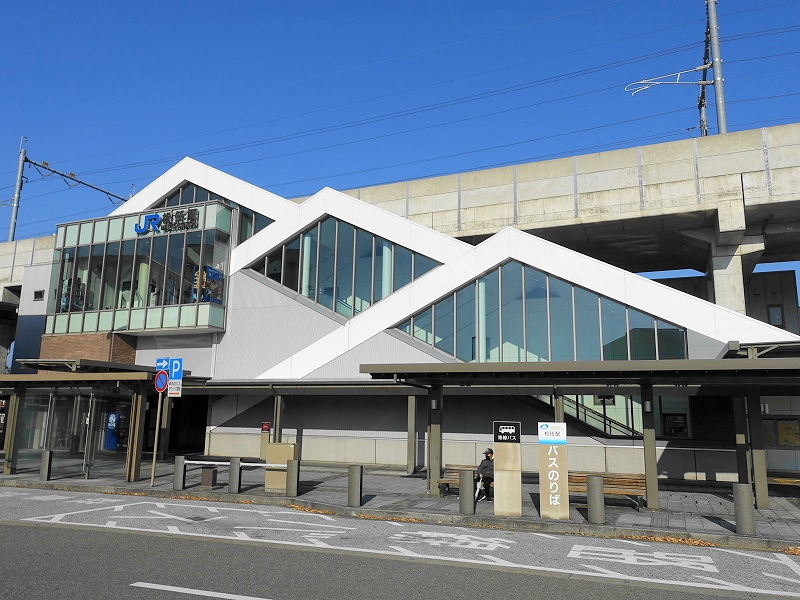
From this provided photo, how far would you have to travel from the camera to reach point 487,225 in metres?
30.0

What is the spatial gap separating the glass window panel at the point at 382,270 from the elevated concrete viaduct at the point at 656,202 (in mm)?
5733

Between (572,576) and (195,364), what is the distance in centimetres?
2449

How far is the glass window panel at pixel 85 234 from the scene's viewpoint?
32469 mm

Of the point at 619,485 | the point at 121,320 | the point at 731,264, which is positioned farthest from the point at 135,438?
the point at 731,264

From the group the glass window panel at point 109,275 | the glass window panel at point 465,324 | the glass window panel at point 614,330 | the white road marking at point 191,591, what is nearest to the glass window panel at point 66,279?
the glass window panel at point 109,275

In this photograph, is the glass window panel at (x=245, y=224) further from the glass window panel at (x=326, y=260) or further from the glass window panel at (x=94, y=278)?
the glass window panel at (x=94, y=278)

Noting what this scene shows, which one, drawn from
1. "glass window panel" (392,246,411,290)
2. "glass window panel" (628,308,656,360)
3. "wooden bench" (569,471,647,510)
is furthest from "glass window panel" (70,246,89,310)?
"wooden bench" (569,471,647,510)

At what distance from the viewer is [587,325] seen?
21.3 m

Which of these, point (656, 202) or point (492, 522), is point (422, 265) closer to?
point (656, 202)

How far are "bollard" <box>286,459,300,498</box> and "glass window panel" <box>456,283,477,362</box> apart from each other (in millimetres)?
8491

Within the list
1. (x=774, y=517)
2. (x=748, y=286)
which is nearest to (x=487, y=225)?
(x=748, y=286)

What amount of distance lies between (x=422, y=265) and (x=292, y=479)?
37.4ft

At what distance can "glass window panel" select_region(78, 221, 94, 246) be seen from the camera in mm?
32469

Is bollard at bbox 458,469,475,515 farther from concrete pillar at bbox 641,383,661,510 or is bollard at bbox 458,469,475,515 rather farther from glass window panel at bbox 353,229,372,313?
glass window panel at bbox 353,229,372,313
